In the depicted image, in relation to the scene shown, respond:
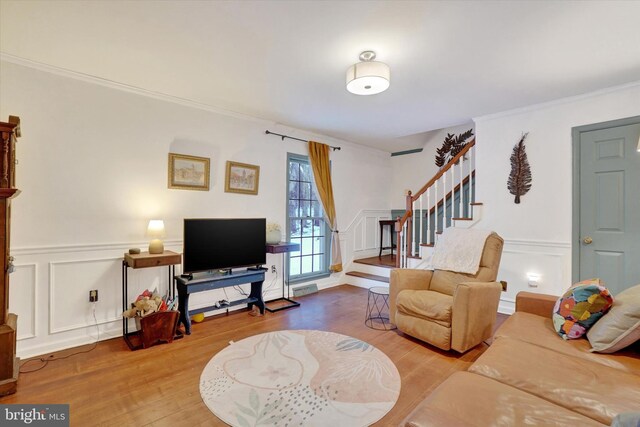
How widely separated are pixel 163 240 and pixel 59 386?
150cm

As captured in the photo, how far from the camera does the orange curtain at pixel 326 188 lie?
469 centimetres

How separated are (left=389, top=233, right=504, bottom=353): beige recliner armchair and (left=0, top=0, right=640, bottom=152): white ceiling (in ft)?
5.33

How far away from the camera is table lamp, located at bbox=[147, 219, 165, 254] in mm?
2992

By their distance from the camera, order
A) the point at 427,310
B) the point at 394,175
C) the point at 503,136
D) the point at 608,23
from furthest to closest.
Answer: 1. the point at 394,175
2. the point at 503,136
3. the point at 427,310
4. the point at 608,23

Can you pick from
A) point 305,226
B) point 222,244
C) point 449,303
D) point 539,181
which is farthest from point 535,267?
point 222,244

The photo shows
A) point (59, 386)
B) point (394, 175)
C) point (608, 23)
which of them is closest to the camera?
point (608, 23)

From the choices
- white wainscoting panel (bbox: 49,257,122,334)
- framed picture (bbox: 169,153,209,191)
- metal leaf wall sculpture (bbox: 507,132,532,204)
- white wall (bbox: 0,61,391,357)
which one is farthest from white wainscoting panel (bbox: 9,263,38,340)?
metal leaf wall sculpture (bbox: 507,132,532,204)

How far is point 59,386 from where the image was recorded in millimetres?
2145

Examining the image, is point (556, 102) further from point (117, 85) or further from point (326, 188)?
point (117, 85)

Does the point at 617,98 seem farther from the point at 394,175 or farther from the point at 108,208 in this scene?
the point at 108,208

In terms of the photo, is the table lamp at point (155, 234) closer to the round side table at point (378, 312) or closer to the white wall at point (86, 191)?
the white wall at point (86, 191)

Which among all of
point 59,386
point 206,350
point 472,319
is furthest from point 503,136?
point 59,386

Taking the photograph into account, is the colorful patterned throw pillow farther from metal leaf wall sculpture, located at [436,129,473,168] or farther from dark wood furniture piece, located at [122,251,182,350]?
metal leaf wall sculpture, located at [436,129,473,168]

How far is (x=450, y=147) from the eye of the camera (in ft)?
17.8
